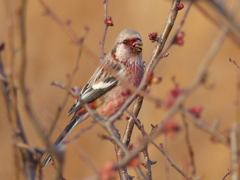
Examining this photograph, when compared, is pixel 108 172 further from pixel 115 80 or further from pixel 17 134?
pixel 115 80

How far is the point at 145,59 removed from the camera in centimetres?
935

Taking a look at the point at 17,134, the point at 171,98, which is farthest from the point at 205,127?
the point at 17,134

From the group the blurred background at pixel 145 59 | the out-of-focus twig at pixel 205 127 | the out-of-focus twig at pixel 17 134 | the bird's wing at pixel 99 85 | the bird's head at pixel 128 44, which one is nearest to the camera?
the out-of-focus twig at pixel 205 127

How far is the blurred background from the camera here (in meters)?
8.65

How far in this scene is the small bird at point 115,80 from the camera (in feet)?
17.3

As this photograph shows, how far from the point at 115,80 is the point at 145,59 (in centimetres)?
396

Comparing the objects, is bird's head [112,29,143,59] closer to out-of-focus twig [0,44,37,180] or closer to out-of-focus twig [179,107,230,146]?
out-of-focus twig [0,44,37,180]

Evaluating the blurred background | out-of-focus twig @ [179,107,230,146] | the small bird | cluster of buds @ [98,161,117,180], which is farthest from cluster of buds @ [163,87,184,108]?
the blurred background

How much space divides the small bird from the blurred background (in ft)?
9.84

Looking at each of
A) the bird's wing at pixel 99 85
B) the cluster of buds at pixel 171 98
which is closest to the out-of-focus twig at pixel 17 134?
the cluster of buds at pixel 171 98

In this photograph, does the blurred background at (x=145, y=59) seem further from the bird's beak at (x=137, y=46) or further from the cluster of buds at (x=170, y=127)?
the cluster of buds at (x=170, y=127)

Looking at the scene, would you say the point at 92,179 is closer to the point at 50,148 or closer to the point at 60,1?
the point at 50,148

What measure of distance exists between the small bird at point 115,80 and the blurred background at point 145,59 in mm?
3000

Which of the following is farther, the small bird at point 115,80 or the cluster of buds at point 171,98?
the small bird at point 115,80
